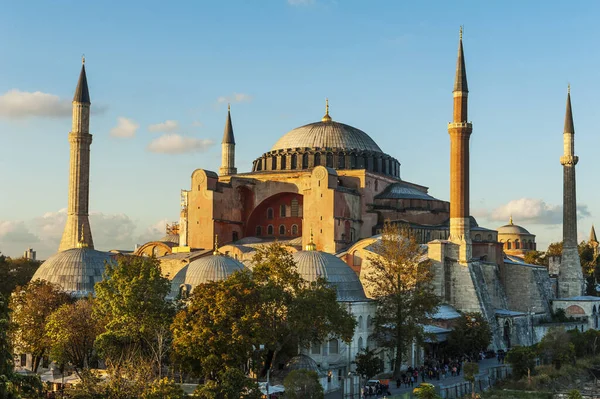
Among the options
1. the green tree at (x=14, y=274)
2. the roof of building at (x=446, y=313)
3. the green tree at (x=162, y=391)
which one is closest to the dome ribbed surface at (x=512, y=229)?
the roof of building at (x=446, y=313)

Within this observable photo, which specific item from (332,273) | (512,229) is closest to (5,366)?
(332,273)

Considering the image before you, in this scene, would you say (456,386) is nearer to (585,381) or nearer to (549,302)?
(585,381)

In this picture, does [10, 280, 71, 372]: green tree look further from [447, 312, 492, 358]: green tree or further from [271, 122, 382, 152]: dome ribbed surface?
[271, 122, 382, 152]: dome ribbed surface

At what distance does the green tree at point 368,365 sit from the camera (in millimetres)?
25188

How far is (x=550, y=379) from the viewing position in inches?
1083

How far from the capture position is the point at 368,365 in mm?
25203

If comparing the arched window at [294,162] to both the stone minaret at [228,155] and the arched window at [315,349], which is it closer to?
the stone minaret at [228,155]

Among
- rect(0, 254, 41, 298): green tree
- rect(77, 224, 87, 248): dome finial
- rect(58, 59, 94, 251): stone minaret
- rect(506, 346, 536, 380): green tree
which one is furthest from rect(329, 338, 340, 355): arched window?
rect(58, 59, 94, 251): stone minaret

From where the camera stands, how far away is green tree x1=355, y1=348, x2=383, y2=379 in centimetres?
2519

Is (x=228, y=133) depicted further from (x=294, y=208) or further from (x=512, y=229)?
(x=512, y=229)

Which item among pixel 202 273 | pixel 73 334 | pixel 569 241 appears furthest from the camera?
pixel 569 241

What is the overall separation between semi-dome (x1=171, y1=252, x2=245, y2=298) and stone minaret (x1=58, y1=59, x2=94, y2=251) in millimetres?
10862

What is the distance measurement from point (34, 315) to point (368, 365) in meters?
9.62

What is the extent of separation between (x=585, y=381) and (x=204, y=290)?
14584 mm
